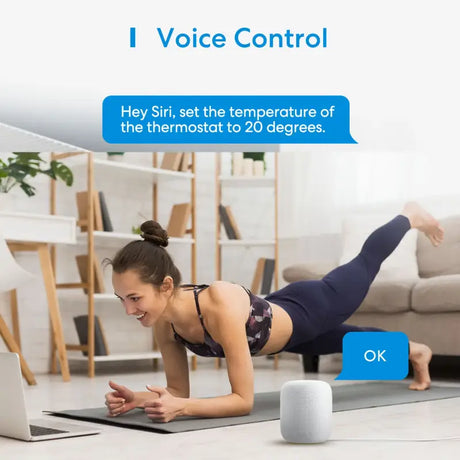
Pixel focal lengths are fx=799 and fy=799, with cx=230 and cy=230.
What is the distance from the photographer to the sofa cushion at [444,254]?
354 cm

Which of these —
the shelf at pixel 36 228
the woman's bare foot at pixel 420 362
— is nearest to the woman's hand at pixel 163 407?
the woman's bare foot at pixel 420 362

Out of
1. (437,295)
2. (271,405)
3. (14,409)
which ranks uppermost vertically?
(437,295)

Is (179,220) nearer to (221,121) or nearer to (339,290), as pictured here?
(339,290)

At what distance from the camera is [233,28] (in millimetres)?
1721

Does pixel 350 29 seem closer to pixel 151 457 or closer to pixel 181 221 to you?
pixel 151 457

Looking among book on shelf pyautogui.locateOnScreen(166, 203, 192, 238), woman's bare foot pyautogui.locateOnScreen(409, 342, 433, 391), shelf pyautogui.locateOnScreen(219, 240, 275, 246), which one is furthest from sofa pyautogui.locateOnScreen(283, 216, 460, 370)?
book on shelf pyautogui.locateOnScreen(166, 203, 192, 238)

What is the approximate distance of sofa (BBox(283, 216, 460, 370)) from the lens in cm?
293

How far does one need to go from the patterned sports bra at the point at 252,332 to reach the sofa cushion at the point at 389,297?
1175mm

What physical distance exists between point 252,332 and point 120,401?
1.21 feet

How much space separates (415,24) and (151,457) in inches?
43.0

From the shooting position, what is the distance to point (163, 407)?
5.46ft

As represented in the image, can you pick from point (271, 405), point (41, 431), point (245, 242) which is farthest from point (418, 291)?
point (41, 431)

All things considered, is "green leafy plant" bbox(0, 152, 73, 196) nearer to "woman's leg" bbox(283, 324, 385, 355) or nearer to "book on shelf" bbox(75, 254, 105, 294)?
"book on shelf" bbox(75, 254, 105, 294)

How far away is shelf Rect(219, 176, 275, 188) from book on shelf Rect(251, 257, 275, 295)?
409mm
